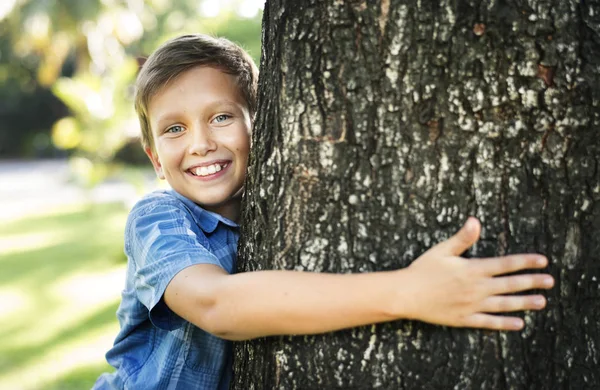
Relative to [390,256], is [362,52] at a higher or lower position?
higher

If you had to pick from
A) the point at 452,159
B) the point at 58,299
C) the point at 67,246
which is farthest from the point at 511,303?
the point at 67,246

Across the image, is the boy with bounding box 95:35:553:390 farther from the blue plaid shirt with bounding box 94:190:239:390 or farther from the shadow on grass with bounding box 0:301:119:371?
the shadow on grass with bounding box 0:301:119:371

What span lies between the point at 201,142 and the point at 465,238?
0.99 meters

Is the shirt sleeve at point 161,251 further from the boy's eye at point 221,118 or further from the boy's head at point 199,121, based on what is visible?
the boy's eye at point 221,118

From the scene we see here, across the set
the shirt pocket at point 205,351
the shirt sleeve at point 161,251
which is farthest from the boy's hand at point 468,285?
the shirt pocket at point 205,351

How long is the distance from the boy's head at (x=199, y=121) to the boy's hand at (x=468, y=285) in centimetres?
88

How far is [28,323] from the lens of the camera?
7.79 meters

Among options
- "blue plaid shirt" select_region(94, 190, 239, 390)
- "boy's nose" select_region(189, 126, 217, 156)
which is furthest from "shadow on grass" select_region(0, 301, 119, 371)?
"boy's nose" select_region(189, 126, 217, 156)

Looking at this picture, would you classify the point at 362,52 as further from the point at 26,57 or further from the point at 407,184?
the point at 26,57

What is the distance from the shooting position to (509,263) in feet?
5.40

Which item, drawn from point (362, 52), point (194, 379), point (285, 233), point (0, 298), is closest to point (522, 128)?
point (362, 52)

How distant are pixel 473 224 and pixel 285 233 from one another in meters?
0.49

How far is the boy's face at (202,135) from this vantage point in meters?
2.31

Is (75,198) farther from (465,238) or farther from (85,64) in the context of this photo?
(465,238)
